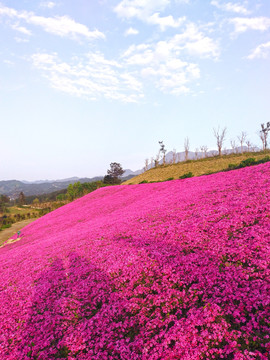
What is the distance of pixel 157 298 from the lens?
17.6 feet

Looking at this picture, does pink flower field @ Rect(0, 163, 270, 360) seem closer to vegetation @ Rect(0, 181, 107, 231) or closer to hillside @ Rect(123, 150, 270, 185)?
hillside @ Rect(123, 150, 270, 185)

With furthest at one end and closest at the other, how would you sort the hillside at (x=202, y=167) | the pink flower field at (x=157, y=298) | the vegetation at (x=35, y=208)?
the vegetation at (x=35, y=208) < the hillside at (x=202, y=167) < the pink flower field at (x=157, y=298)

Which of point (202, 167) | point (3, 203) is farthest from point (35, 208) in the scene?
point (202, 167)

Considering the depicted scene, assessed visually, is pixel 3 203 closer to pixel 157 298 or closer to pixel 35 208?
pixel 35 208

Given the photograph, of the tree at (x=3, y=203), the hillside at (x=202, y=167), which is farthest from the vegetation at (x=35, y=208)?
the hillside at (x=202, y=167)

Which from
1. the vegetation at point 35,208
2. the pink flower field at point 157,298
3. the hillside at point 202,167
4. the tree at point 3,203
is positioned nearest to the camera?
the pink flower field at point 157,298

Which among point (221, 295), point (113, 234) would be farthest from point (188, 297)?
point (113, 234)

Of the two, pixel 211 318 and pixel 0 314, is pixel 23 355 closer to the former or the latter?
pixel 0 314

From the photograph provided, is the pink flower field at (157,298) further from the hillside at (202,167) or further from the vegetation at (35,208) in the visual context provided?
the vegetation at (35,208)

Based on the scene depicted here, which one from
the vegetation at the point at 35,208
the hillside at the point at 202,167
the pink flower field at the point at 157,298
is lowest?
the vegetation at the point at 35,208

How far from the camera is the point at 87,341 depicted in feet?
15.3

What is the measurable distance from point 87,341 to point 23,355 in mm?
1646

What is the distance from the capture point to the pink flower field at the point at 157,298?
4027 mm

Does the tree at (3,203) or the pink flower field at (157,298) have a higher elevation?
the pink flower field at (157,298)
